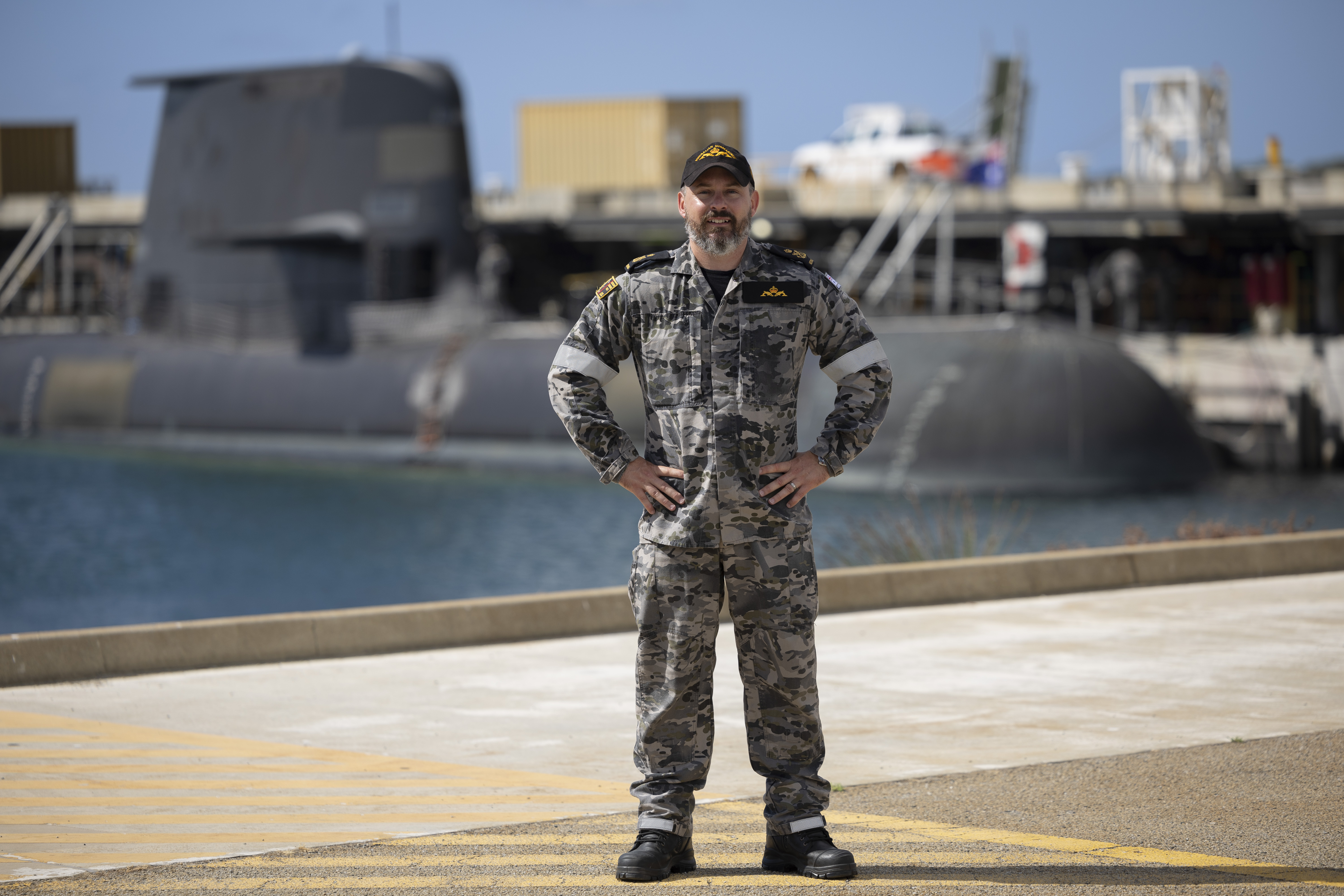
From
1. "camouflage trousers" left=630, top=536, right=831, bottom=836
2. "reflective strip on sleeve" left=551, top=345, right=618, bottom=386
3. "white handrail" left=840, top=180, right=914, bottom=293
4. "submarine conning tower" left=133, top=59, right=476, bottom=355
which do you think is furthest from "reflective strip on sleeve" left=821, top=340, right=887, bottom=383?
"white handrail" left=840, top=180, right=914, bottom=293

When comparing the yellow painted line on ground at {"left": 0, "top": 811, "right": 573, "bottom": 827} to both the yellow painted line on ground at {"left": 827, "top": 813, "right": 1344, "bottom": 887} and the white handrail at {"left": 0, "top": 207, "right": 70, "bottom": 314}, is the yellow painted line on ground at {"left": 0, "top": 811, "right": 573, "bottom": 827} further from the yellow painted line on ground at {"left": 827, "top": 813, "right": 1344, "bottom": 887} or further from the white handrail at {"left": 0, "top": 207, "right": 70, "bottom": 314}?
the white handrail at {"left": 0, "top": 207, "right": 70, "bottom": 314}

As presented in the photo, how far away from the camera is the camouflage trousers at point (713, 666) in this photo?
4613 millimetres

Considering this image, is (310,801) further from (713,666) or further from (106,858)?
(713,666)

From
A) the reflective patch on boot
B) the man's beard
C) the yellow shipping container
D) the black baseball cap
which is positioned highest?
the yellow shipping container

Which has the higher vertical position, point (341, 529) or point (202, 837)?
point (202, 837)

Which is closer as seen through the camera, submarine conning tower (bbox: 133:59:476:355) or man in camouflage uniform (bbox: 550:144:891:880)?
man in camouflage uniform (bbox: 550:144:891:880)

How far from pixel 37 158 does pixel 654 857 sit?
7252cm

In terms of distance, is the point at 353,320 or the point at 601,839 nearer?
the point at 601,839

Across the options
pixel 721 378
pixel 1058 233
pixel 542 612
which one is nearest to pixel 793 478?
pixel 721 378

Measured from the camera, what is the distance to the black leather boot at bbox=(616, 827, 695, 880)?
14.6 feet

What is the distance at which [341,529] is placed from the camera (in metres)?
23.8

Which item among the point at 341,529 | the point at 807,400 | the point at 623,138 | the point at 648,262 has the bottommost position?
the point at 341,529

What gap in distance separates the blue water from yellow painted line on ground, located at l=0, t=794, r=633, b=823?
28.8ft

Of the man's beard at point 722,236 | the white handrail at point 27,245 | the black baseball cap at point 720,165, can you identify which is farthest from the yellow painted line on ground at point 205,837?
the white handrail at point 27,245
